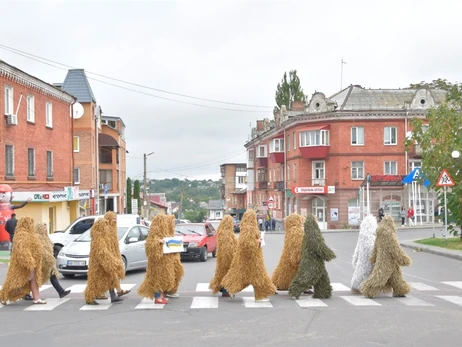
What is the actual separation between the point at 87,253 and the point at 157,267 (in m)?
5.26

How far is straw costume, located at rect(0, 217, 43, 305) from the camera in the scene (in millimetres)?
12352

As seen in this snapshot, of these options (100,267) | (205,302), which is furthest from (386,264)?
(100,267)

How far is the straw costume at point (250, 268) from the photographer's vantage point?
12.7 metres

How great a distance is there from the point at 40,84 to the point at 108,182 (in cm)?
3035

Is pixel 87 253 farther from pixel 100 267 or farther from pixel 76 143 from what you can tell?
pixel 76 143

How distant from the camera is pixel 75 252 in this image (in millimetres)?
17531

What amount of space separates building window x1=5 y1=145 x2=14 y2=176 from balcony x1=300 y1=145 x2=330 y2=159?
30651 mm

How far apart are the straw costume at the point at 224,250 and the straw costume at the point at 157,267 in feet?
3.71

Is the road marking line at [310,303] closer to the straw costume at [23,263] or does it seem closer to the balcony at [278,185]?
the straw costume at [23,263]

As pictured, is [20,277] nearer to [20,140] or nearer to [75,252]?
[75,252]

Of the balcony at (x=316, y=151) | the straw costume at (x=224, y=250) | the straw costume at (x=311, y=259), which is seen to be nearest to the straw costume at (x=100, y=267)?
the straw costume at (x=224, y=250)

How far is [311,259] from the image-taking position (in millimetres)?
12938

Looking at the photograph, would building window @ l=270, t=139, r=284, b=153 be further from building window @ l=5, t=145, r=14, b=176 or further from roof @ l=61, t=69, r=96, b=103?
building window @ l=5, t=145, r=14, b=176

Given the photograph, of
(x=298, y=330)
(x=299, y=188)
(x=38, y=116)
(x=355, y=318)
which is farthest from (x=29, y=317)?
(x=299, y=188)
